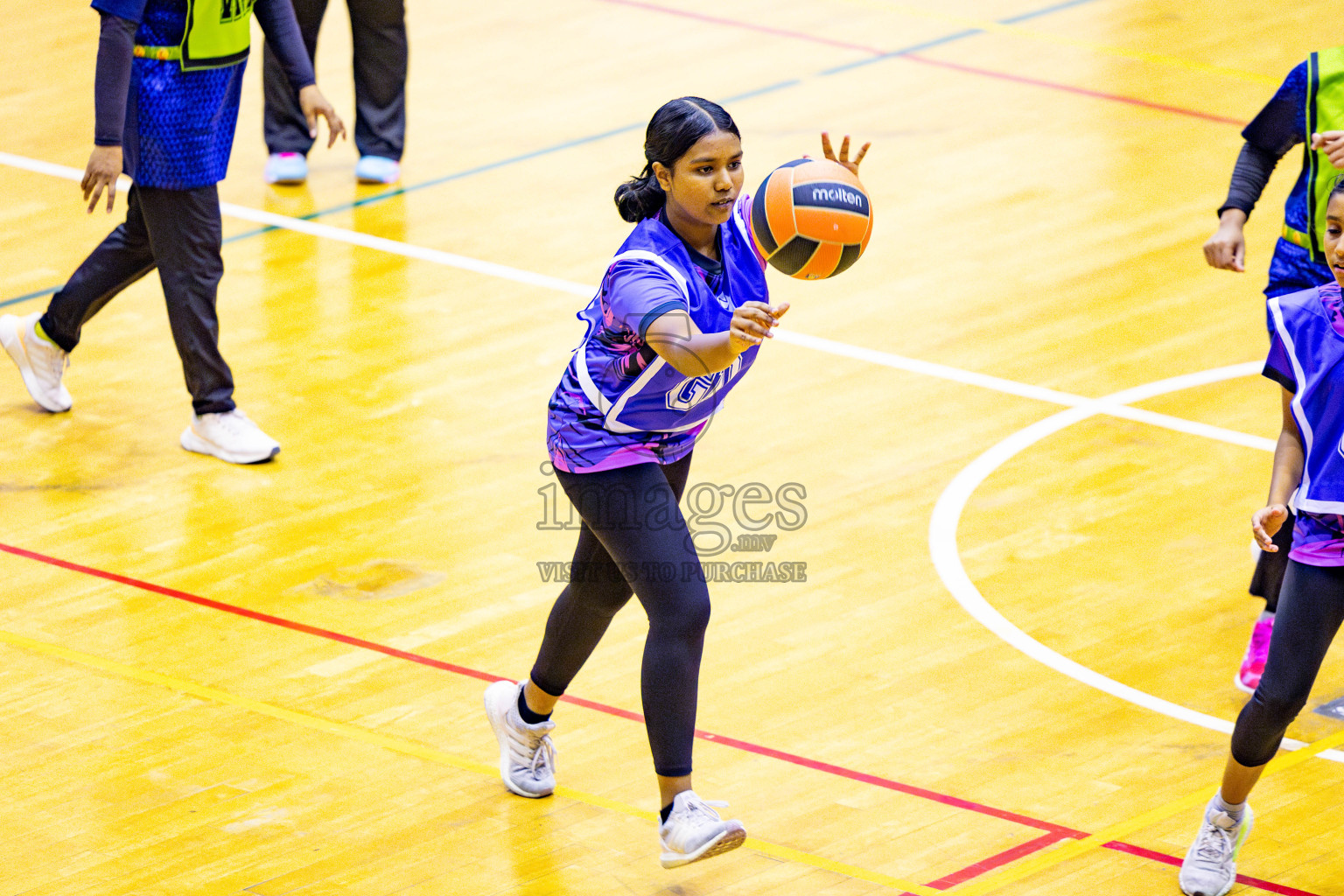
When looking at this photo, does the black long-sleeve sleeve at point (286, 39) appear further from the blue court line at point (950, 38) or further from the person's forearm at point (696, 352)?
the blue court line at point (950, 38)

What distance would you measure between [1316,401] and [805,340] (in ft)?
13.5

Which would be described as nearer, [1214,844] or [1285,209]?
[1214,844]

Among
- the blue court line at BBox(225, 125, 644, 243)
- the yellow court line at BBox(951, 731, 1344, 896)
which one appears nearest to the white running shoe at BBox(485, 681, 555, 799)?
the yellow court line at BBox(951, 731, 1344, 896)

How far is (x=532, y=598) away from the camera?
264 inches

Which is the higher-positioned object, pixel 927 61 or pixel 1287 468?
pixel 1287 468

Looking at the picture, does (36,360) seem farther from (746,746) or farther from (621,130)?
(621,130)

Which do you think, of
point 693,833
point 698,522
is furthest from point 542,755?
point 698,522

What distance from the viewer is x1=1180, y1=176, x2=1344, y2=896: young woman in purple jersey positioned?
192 inches

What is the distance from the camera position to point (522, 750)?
18.1ft

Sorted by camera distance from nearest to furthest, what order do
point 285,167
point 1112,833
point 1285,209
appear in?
point 1112,833, point 1285,209, point 285,167

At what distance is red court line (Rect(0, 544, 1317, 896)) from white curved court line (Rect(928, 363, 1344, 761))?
811 millimetres

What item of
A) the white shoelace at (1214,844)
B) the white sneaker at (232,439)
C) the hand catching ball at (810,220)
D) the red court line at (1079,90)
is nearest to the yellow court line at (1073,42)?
the red court line at (1079,90)

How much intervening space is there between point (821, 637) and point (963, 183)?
499cm

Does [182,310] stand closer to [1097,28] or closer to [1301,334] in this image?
[1301,334]
